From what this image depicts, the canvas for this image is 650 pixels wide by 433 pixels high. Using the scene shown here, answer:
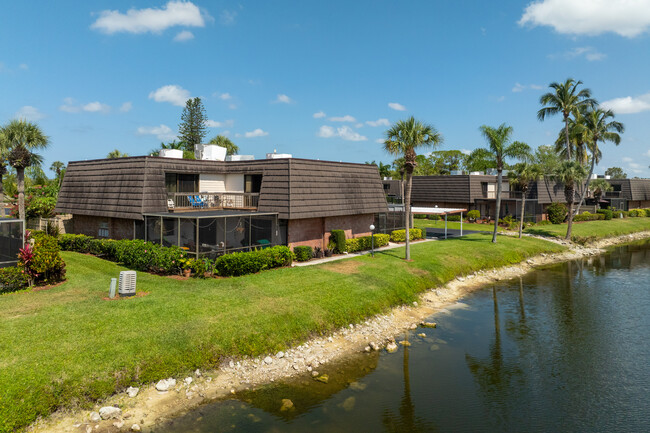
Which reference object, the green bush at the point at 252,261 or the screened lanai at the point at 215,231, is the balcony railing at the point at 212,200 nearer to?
the screened lanai at the point at 215,231

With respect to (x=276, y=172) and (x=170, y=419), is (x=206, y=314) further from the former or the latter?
(x=276, y=172)

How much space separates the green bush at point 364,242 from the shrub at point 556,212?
103ft

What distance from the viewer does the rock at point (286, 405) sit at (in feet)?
38.4

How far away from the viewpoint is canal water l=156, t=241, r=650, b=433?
11.2 meters

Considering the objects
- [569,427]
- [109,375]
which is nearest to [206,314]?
[109,375]

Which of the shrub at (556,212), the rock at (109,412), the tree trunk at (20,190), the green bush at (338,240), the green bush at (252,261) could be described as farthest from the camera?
the shrub at (556,212)

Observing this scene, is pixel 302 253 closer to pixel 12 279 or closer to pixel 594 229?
pixel 12 279

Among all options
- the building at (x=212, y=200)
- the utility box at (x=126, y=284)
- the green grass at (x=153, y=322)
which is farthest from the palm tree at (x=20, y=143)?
the utility box at (x=126, y=284)

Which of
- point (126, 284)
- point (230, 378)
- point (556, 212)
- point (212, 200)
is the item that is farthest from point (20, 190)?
point (556, 212)

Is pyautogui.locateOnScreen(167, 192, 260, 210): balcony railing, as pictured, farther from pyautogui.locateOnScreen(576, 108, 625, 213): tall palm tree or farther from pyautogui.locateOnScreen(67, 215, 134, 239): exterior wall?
pyautogui.locateOnScreen(576, 108, 625, 213): tall palm tree

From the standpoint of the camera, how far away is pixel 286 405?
39.0 ft

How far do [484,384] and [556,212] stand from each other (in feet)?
156

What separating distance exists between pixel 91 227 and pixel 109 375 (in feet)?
67.3

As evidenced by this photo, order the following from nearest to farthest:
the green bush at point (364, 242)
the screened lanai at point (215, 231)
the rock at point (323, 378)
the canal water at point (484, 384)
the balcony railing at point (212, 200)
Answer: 1. the canal water at point (484, 384)
2. the rock at point (323, 378)
3. the screened lanai at point (215, 231)
4. the balcony railing at point (212, 200)
5. the green bush at point (364, 242)
